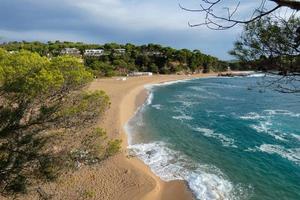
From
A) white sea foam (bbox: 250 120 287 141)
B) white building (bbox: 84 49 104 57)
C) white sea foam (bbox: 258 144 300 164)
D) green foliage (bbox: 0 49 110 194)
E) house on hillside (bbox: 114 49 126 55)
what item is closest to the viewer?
green foliage (bbox: 0 49 110 194)

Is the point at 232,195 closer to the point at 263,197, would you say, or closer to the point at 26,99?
the point at 263,197

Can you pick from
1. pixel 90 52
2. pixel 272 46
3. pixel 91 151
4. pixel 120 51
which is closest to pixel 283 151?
pixel 91 151

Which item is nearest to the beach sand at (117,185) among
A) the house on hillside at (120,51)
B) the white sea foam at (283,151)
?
the white sea foam at (283,151)

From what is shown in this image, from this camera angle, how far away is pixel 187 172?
20.2m

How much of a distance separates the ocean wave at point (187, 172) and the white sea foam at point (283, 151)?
498cm

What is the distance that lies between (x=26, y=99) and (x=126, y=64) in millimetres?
81331

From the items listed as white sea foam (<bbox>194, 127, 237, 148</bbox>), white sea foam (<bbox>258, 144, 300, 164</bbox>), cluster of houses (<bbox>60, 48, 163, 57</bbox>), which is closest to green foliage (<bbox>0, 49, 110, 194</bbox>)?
white sea foam (<bbox>258, 144, 300, 164</bbox>)

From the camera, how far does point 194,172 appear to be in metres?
20.2

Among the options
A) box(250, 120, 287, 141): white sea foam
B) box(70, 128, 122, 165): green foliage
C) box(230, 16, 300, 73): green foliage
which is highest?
box(230, 16, 300, 73): green foliage

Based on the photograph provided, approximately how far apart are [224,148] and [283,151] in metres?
3.52

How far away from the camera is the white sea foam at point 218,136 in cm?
2630

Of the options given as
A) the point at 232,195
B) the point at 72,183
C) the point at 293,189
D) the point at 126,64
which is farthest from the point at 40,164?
the point at 126,64

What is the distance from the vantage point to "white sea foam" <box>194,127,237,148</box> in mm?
26297

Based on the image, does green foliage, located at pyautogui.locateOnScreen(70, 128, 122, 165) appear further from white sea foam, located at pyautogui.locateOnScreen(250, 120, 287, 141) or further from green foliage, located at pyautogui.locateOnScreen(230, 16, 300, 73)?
white sea foam, located at pyautogui.locateOnScreen(250, 120, 287, 141)
